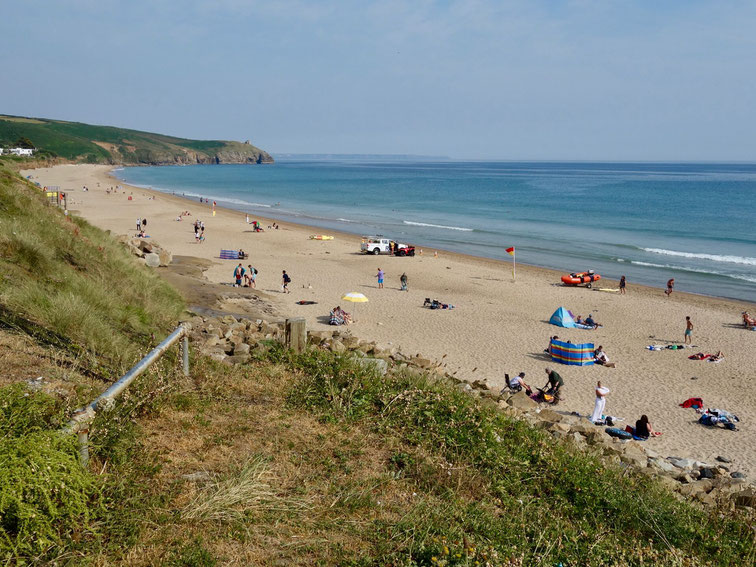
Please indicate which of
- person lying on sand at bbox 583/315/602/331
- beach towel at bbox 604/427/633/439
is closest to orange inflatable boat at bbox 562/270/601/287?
person lying on sand at bbox 583/315/602/331

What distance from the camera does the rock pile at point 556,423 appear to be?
8453 millimetres

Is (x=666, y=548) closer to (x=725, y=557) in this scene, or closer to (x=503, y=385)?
(x=725, y=557)

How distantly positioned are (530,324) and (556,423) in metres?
12.1

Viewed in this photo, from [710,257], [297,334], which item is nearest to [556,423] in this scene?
[297,334]

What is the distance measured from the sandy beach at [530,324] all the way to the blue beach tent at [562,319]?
1.18ft

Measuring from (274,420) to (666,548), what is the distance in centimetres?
418

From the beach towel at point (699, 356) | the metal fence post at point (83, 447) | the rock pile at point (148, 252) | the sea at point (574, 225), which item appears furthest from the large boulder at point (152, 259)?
the sea at point (574, 225)

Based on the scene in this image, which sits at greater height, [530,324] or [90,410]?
[90,410]

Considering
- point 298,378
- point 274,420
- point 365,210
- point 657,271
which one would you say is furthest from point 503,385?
point 365,210

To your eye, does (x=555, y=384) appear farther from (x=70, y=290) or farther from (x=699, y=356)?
(x=70, y=290)

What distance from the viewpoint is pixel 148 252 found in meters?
26.9

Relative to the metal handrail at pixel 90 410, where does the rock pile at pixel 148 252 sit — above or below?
below

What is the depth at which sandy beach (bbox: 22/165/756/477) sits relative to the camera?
15.6 meters

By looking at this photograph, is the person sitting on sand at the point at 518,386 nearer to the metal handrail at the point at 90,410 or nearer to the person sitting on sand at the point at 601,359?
the person sitting on sand at the point at 601,359
